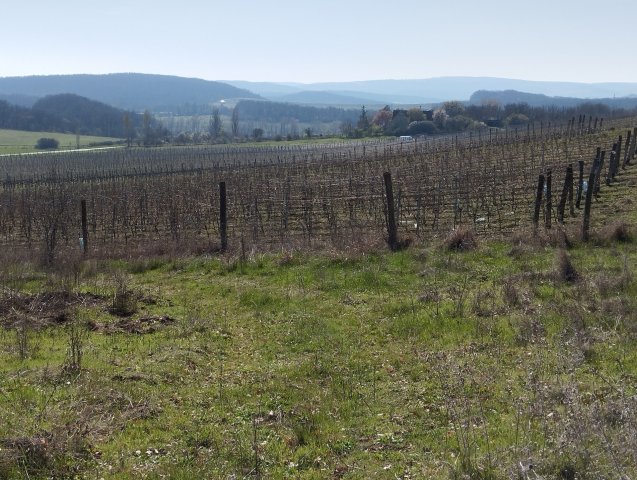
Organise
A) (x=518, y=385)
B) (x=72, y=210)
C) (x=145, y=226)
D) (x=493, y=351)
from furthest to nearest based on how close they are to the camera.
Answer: (x=72, y=210) < (x=145, y=226) < (x=493, y=351) < (x=518, y=385)

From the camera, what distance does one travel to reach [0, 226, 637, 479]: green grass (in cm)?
524

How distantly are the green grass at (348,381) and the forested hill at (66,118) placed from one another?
553ft

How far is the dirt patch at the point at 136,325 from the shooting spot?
9.41 metres

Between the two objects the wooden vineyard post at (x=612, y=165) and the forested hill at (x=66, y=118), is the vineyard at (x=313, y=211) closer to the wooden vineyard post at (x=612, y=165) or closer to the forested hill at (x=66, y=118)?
the wooden vineyard post at (x=612, y=165)

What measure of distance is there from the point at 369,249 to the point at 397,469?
950 centimetres

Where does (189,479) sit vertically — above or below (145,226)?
above

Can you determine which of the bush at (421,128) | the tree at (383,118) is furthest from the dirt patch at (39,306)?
the tree at (383,118)

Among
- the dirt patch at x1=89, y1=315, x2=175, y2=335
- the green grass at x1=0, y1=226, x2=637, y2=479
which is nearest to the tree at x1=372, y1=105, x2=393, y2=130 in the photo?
the green grass at x1=0, y1=226, x2=637, y2=479

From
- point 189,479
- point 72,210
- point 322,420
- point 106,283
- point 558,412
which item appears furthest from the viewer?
point 72,210

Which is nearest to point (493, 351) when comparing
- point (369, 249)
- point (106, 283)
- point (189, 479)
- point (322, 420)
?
point (322, 420)

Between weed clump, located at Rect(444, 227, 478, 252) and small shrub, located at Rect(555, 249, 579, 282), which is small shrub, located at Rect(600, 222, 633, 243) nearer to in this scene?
weed clump, located at Rect(444, 227, 478, 252)

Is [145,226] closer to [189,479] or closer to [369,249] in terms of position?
[369,249]

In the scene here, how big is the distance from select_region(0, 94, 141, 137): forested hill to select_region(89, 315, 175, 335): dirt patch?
551 feet

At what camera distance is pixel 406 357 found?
808cm
